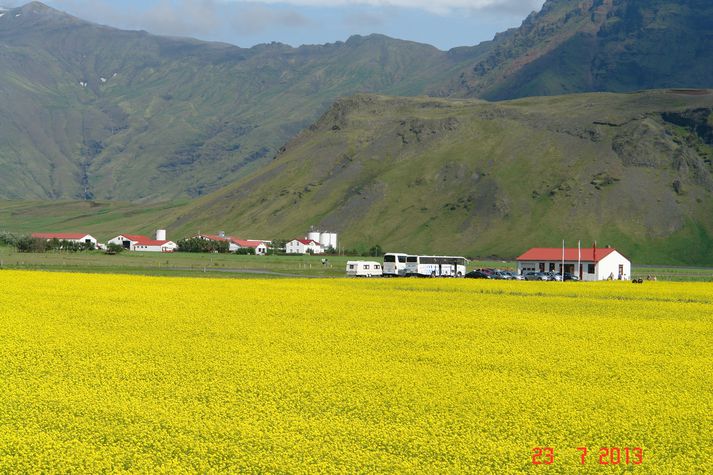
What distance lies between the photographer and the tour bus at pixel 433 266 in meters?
115

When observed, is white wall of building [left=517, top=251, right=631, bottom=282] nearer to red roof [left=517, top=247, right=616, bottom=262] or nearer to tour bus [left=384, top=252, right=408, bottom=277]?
red roof [left=517, top=247, right=616, bottom=262]

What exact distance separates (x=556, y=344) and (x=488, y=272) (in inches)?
3105

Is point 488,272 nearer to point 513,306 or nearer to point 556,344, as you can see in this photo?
point 513,306

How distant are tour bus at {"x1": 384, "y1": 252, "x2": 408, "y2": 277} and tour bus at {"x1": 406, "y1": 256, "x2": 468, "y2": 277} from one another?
796mm

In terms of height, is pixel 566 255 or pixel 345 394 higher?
pixel 566 255

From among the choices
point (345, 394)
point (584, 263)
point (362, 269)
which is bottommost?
point (345, 394)

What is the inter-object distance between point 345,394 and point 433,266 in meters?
97.3

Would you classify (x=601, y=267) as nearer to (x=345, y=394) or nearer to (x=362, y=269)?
(x=362, y=269)

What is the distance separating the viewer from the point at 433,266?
11719 centimetres

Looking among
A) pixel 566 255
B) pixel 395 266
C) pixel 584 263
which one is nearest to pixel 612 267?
pixel 584 263
